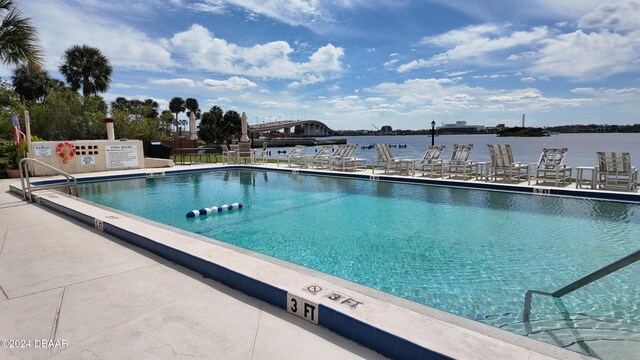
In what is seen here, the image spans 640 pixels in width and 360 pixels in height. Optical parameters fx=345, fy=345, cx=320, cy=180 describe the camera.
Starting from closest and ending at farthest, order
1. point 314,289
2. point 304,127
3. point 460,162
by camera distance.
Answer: point 314,289 → point 460,162 → point 304,127

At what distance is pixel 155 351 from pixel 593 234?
6.34 m

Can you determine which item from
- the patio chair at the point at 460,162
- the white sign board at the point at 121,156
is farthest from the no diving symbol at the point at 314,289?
the white sign board at the point at 121,156

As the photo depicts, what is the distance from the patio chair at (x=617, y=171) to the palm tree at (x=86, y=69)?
33.6 metres

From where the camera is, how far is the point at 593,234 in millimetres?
5500

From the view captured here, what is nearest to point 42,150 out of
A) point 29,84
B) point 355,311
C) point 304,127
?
point 355,311

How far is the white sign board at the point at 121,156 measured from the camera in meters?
13.7

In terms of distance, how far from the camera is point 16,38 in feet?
30.9

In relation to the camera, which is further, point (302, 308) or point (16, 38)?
point (16, 38)

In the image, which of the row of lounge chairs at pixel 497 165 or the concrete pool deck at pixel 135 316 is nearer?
the concrete pool deck at pixel 135 316

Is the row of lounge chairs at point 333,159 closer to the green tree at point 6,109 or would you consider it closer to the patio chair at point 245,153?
the patio chair at point 245,153

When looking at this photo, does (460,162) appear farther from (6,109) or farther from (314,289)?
(6,109)

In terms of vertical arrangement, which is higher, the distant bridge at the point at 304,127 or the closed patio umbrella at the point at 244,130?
the distant bridge at the point at 304,127

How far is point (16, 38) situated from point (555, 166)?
14964 millimetres

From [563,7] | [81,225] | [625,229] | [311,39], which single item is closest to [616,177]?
[625,229]
